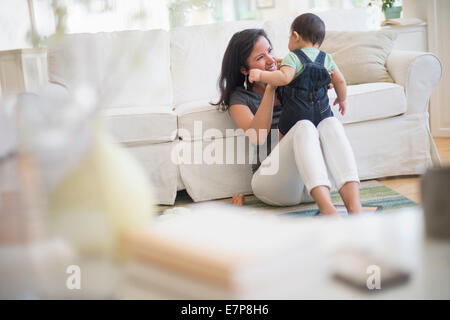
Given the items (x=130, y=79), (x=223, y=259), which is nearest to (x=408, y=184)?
(x=130, y=79)

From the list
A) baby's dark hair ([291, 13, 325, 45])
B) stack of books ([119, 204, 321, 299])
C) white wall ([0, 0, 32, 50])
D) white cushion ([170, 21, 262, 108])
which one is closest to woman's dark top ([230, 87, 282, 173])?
baby's dark hair ([291, 13, 325, 45])

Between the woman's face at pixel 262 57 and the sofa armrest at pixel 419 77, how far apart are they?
0.74 m

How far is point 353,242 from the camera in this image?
0.69m

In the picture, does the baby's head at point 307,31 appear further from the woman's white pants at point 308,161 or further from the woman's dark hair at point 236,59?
the woman's white pants at point 308,161

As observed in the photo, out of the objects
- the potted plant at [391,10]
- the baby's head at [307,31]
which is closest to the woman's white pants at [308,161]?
the baby's head at [307,31]

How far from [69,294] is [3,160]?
183 mm

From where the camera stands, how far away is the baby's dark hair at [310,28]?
216 centimetres

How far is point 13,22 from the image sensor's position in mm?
4633

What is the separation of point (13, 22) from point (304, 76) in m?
3.35

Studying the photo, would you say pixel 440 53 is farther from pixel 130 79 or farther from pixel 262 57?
pixel 130 79

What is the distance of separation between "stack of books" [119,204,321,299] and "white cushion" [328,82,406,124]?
6.69 ft

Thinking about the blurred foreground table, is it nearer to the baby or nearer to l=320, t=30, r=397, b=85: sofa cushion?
the baby

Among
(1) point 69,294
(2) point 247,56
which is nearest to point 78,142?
(1) point 69,294

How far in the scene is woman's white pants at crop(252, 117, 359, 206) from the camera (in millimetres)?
1830
